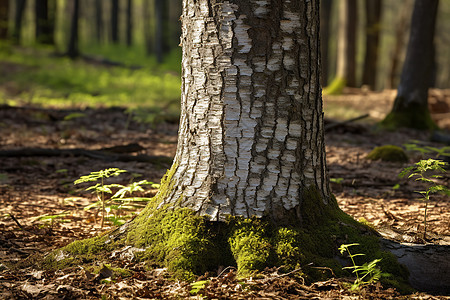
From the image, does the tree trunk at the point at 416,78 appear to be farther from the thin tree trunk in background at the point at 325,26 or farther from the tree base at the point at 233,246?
the thin tree trunk in background at the point at 325,26

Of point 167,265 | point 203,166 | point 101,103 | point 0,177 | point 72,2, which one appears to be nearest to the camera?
point 167,265

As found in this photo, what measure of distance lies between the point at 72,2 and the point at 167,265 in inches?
724

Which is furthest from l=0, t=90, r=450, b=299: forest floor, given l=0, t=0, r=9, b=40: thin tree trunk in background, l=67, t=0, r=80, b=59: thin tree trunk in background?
l=67, t=0, r=80, b=59: thin tree trunk in background

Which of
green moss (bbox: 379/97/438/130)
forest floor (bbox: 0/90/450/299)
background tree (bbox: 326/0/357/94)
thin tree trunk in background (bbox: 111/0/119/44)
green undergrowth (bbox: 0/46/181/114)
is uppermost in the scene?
thin tree trunk in background (bbox: 111/0/119/44)

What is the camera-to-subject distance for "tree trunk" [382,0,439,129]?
8.89 m

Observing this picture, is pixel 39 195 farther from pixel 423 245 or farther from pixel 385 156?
pixel 385 156

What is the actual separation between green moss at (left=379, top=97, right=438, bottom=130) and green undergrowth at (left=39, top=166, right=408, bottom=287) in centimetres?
686

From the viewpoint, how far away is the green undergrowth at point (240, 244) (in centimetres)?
262

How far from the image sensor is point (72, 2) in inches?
730

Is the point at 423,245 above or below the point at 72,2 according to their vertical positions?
below

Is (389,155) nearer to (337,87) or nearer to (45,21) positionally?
(337,87)

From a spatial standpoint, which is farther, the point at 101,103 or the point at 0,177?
the point at 101,103

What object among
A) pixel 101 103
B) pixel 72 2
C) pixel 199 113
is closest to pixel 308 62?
pixel 199 113

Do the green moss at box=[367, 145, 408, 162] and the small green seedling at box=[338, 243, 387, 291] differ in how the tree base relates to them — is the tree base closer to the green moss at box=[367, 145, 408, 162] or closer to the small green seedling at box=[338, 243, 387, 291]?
the small green seedling at box=[338, 243, 387, 291]
